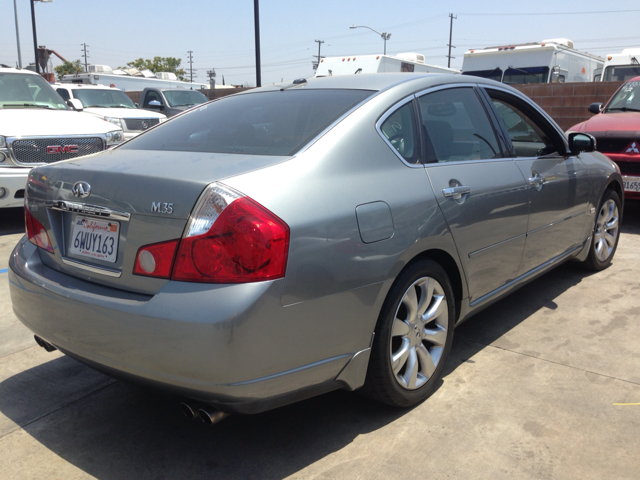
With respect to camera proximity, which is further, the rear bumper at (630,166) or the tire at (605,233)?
the rear bumper at (630,166)

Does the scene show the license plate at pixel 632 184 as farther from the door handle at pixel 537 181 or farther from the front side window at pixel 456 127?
the front side window at pixel 456 127

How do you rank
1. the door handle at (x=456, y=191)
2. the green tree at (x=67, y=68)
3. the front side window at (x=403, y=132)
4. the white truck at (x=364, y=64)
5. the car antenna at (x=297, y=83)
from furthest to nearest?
the green tree at (x=67, y=68) < the white truck at (x=364, y=64) < the car antenna at (x=297, y=83) < the door handle at (x=456, y=191) < the front side window at (x=403, y=132)

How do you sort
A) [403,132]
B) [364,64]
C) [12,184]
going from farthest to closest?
[364,64], [12,184], [403,132]

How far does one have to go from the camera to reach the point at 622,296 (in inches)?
183

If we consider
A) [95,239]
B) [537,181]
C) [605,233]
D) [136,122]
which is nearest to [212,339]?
[95,239]

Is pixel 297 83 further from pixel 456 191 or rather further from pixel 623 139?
pixel 623 139

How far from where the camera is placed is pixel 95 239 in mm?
2412

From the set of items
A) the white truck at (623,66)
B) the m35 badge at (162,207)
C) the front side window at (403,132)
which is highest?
the white truck at (623,66)

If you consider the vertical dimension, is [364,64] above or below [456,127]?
above

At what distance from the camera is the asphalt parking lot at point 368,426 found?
97.3 inches

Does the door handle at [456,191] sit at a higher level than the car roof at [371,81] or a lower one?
lower

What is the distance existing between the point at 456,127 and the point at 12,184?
5.34 meters

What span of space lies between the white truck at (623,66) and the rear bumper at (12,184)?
13.1m

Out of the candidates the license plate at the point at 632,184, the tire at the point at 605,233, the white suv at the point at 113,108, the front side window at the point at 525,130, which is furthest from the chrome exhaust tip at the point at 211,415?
the white suv at the point at 113,108
